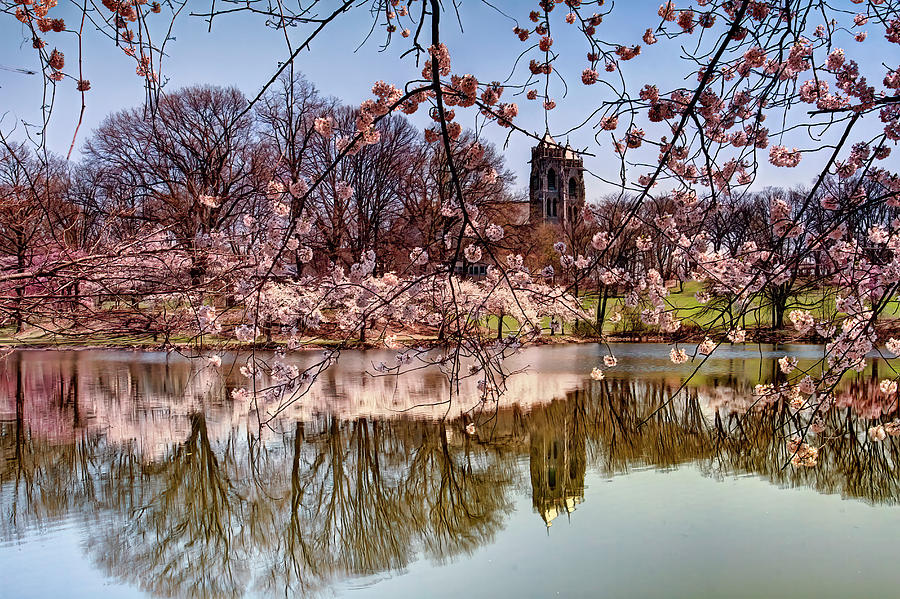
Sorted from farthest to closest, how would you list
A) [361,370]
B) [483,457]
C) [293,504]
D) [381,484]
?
[361,370] < [483,457] < [381,484] < [293,504]

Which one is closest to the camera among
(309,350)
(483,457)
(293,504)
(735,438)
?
(293,504)

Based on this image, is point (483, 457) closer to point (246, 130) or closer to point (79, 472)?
point (79, 472)

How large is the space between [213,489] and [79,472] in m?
1.55

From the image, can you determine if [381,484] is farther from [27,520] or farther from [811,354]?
[811,354]

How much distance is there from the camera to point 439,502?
6.71 meters

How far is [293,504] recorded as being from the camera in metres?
6.69

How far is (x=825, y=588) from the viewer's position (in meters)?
4.76

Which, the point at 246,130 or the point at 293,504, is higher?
the point at 246,130

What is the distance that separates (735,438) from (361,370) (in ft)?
27.6

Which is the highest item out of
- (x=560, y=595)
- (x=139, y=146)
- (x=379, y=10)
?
(x=139, y=146)

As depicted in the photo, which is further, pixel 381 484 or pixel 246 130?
pixel 246 130

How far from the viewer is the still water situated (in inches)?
202

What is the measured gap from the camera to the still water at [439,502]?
5129 millimetres

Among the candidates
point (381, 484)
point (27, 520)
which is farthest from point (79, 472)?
point (381, 484)
